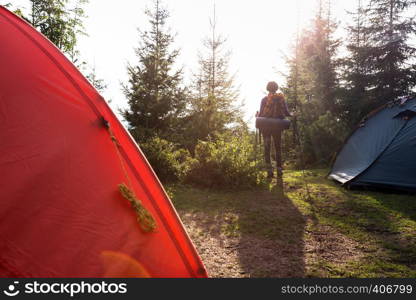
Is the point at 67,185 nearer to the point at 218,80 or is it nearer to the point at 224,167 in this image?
the point at 224,167

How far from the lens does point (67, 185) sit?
6.29ft

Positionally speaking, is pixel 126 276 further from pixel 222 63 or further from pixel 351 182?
pixel 222 63

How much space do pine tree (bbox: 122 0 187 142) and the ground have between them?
8279 millimetres

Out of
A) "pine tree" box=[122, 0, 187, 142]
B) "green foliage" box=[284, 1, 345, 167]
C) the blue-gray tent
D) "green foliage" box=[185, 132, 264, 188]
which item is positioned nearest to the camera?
the blue-gray tent

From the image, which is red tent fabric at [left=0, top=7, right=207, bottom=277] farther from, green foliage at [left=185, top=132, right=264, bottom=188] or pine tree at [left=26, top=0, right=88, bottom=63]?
pine tree at [left=26, top=0, right=88, bottom=63]

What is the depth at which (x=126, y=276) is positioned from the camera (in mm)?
1742

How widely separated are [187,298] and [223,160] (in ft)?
16.9

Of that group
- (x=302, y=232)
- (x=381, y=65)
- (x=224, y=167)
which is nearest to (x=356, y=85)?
(x=381, y=65)

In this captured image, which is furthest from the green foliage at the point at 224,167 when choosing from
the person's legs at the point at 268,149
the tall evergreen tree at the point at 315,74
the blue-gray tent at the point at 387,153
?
the tall evergreen tree at the point at 315,74

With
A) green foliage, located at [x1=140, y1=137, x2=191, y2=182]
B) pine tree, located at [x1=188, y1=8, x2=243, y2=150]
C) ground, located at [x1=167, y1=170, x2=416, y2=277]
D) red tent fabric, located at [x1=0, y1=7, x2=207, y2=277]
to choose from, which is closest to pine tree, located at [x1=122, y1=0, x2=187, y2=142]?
pine tree, located at [x1=188, y1=8, x2=243, y2=150]

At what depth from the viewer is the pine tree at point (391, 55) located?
50.8 feet

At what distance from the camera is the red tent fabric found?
1669 millimetres

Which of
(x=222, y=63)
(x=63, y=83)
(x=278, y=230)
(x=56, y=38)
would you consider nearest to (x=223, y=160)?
(x=278, y=230)

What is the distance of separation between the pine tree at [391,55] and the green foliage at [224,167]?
A: 1189 cm
